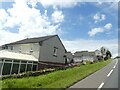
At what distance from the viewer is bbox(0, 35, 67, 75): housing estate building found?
32.0 m

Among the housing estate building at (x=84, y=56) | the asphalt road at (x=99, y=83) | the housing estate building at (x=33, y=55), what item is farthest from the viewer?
the housing estate building at (x=84, y=56)

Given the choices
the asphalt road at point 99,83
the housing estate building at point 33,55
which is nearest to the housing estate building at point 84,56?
the housing estate building at point 33,55

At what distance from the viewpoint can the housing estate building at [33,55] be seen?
32031 millimetres

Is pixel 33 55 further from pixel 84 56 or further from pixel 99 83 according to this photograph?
pixel 84 56

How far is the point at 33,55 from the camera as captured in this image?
1640 inches

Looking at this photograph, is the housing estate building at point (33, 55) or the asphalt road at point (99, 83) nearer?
the asphalt road at point (99, 83)

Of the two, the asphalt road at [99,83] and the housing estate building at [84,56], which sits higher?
the housing estate building at [84,56]

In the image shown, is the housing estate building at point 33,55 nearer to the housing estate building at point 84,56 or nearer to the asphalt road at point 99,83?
the asphalt road at point 99,83

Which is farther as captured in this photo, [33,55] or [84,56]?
[84,56]

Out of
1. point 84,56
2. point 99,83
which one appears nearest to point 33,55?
point 99,83

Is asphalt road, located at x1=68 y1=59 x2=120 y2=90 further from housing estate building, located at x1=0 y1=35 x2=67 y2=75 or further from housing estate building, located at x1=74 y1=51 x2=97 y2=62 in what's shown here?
housing estate building, located at x1=74 y1=51 x2=97 y2=62

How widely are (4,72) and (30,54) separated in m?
11.8

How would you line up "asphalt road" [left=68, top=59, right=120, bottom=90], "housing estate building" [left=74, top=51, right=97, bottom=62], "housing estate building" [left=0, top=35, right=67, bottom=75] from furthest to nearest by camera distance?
"housing estate building" [left=74, top=51, right=97, bottom=62], "housing estate building" [left=0, top=35, right=67, bottom=75], "asphalt road" [left=68, top=59, right=120, bottom=90]

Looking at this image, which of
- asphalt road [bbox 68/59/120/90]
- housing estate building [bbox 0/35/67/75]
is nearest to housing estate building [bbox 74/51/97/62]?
housing estate building [bbox 0/35/67/75]
